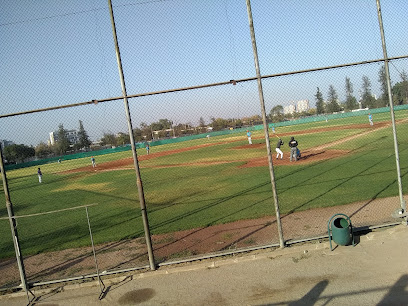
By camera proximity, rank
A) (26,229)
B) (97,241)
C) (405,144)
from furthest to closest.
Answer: (405,144) → (26,229) → (97,241)

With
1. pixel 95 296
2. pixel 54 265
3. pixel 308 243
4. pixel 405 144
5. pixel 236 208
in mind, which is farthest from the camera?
pixel 405 144

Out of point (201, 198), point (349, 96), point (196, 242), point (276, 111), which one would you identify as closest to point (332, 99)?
point (349, 96)

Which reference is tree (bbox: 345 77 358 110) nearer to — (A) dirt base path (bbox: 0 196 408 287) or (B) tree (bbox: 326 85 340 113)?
(B) tree (bbox: 326 85 340 113)

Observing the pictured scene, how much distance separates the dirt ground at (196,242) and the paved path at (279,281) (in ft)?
2.27

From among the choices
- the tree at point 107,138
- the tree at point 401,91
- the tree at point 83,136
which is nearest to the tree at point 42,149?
the tree at point 83,136

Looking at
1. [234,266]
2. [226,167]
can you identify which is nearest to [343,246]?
[234,266]

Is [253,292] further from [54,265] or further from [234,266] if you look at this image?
[54,265]

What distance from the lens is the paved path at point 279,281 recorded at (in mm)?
5309

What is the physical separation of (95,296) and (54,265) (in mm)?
2672

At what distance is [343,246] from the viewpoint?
6.95 meters

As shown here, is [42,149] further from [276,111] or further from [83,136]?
[276,111]

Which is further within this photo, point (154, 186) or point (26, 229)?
point (154, 186)

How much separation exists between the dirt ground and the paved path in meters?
0.69

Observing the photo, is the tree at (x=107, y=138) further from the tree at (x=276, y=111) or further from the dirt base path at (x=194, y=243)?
the tree at (x=276, y=111)
